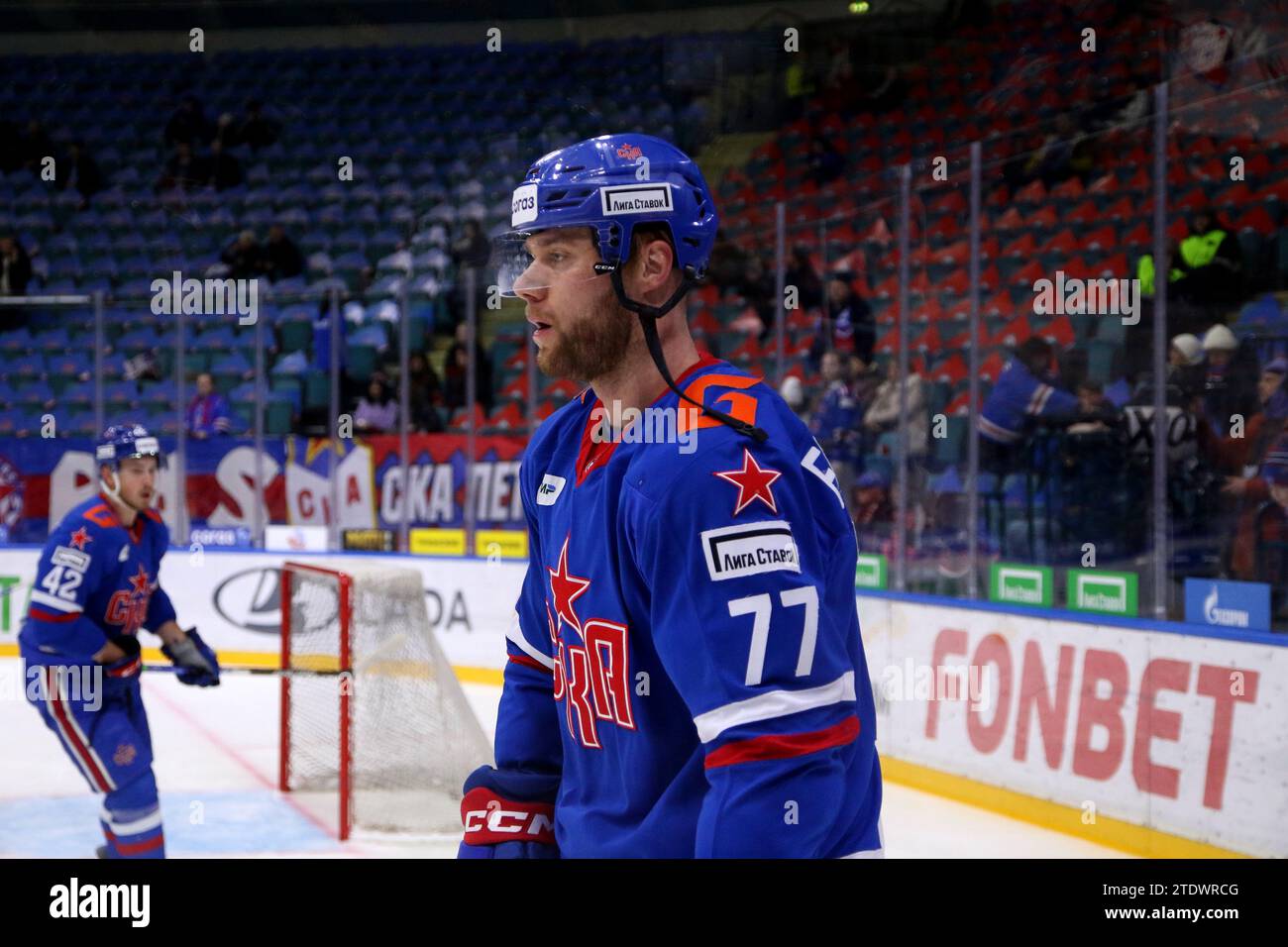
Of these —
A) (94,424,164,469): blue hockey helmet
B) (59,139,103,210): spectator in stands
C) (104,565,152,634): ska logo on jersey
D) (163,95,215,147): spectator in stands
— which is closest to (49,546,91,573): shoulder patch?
(104,565,152,634): ska logo on jersey

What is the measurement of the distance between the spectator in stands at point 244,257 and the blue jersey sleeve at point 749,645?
20.1 feet

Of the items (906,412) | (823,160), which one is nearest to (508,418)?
(823,160)

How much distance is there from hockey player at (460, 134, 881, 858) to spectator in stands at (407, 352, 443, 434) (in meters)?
5.71

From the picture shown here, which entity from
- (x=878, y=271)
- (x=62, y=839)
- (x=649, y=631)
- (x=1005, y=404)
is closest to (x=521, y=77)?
(x=878, y=271)

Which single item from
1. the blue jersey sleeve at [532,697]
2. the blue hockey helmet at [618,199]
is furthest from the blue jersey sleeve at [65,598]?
the blue hockey helmet at [618,199]

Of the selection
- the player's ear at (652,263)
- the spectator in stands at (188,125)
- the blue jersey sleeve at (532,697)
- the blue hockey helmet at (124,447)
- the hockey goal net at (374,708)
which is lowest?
the hockey goal net at (374,708)

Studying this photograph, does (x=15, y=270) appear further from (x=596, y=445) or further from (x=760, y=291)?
(x=596, y=445)

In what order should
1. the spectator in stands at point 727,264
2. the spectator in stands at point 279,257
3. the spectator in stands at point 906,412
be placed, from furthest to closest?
the spectator in stands at point 279,257 < the spectator in stands at point 727,264 < the spectator in stands at point 906,412

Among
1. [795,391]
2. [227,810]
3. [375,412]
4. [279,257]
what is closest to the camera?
[227,810]

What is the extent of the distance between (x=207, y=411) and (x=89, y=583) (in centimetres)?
344

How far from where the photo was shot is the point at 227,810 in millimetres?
5039

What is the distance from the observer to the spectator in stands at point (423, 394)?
7.13m

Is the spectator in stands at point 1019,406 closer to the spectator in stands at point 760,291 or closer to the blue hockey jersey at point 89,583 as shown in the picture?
the spectator in stands at point 760,291

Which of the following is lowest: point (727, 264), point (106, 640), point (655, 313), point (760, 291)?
point (106, 640)
